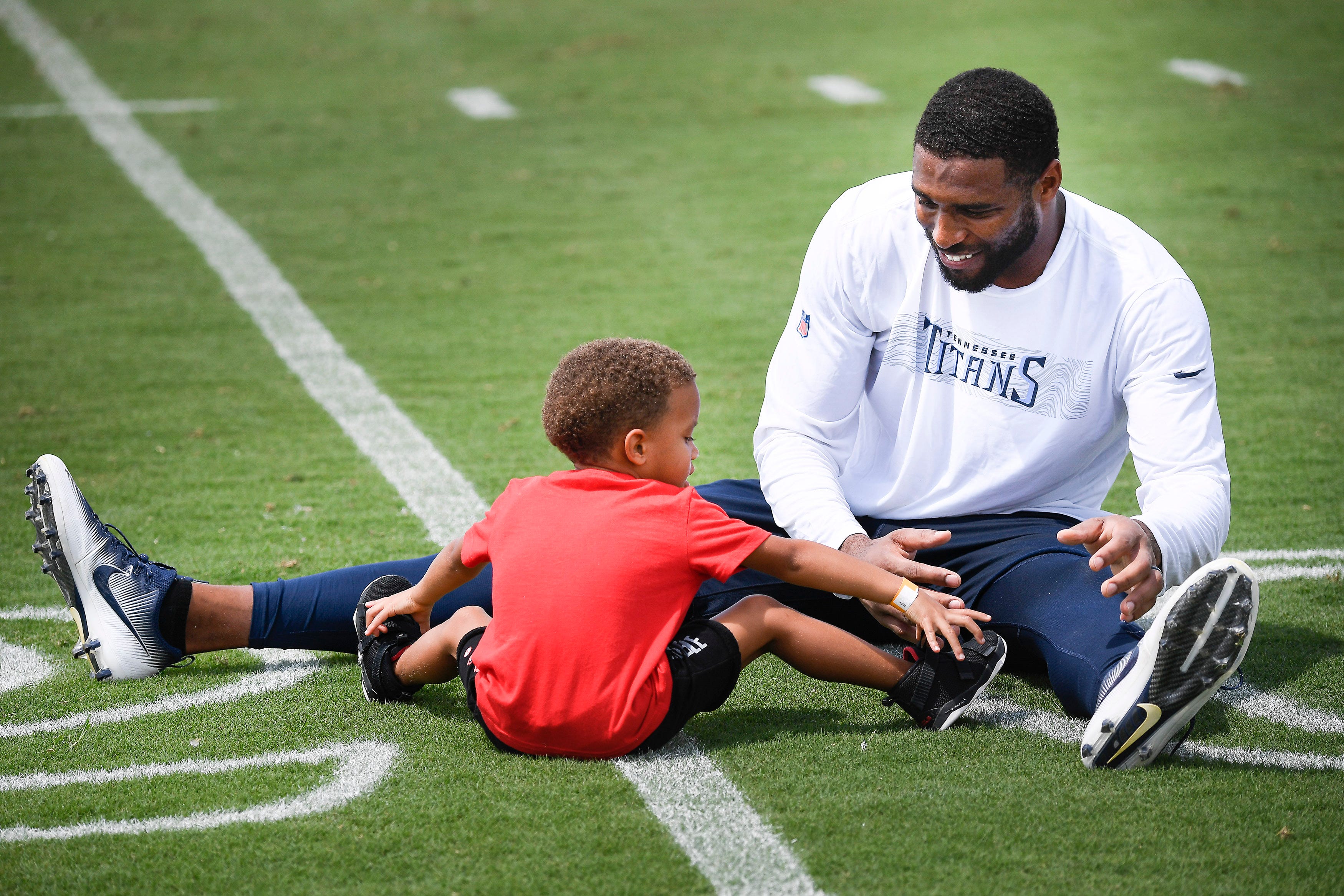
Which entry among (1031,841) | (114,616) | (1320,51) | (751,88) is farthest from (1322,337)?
(1320,51)

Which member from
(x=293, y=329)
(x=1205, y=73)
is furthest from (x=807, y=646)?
(x=1205, y=73)

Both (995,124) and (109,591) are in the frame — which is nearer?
(995,124)

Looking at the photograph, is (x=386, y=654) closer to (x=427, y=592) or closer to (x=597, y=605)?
(x=427, y=592)

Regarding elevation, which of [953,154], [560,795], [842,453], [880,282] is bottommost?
[560,795]

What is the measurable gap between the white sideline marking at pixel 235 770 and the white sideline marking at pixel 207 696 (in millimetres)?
235

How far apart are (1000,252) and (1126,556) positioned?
29.8 inches

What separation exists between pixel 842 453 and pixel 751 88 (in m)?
9.69

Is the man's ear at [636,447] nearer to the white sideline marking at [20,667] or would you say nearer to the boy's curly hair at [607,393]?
the boy's curly hair at [607,393]

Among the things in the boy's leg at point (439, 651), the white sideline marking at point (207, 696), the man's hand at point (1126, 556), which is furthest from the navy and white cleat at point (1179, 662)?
the white sideline marking at point (207, 696)

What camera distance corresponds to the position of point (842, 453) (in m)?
3.31

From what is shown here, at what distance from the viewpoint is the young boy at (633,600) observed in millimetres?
2600

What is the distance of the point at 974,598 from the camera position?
10.0ft

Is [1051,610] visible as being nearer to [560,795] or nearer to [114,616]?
[560,795]

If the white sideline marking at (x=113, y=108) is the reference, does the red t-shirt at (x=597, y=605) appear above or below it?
above
